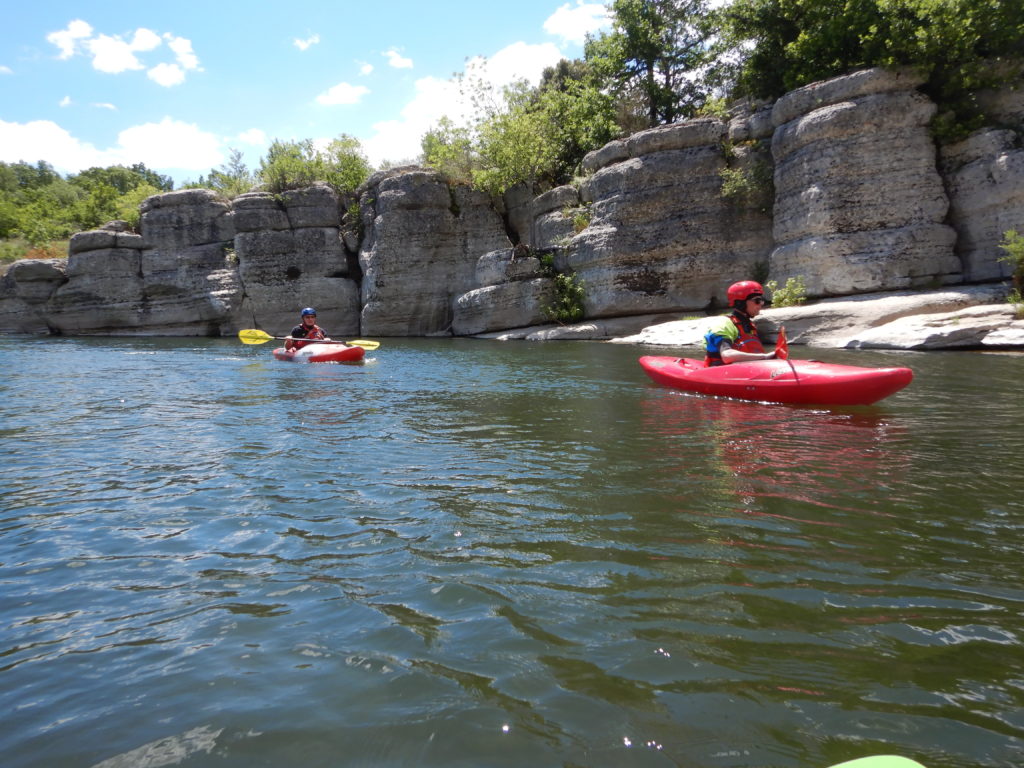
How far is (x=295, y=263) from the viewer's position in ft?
82.1

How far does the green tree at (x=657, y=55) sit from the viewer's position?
23125mm

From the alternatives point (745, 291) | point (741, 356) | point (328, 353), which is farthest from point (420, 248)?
point (741, 356)

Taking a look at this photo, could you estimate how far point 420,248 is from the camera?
2408 centimetres

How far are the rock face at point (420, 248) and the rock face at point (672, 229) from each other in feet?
21.4

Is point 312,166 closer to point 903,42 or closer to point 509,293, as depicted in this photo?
point 509,293

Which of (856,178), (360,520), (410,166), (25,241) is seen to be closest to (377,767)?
(360,520)

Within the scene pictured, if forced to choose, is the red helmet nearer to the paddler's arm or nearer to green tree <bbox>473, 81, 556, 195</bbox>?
the paddler's arm

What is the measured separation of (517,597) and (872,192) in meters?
16.3

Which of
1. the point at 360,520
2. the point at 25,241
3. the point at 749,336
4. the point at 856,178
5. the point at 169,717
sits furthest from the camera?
the point at 25,241

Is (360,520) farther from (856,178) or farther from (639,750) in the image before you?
(856,178)

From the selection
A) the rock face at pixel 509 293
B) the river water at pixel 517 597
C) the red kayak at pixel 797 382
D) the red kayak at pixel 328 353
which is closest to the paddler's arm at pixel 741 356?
the red kayak at pixel 797 382

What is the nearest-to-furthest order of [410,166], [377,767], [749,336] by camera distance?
[377,767]
[749,336]
[410,166]

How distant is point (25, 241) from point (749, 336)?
36647mm

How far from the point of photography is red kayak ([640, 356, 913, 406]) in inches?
253
